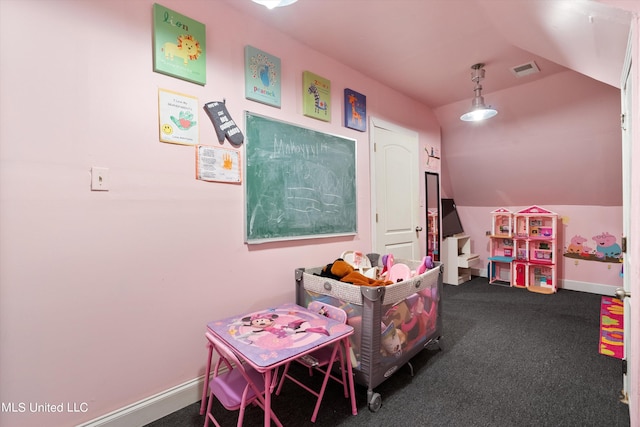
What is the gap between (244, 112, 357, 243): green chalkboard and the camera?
6.57ft

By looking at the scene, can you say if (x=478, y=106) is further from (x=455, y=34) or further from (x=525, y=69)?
(x=455, y=34)

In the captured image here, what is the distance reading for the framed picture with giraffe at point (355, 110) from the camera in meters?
2.66

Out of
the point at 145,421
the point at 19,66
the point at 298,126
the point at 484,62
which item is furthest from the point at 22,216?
the point at 484,62

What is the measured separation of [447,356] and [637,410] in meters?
1.30

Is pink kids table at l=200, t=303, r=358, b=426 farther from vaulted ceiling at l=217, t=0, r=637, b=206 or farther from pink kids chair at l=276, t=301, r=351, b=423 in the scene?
vaulted ceiling at l=217, t=0, r=637, b=206

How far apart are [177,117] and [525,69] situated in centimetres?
312

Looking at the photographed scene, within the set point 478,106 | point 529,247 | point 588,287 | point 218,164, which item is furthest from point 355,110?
point 588,287

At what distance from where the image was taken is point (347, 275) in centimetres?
196

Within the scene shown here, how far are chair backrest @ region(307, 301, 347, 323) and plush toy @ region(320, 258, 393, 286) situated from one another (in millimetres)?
209

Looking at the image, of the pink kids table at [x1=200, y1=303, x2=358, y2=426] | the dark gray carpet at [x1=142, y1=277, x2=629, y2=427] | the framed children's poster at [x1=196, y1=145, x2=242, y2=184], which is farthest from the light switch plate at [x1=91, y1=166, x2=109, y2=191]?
the dark gray carpet at [x1=142, y1=277, x2=629, y2=427]

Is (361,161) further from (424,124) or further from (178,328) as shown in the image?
(178,328)

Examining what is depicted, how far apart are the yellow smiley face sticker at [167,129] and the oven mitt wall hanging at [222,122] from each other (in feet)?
0.82

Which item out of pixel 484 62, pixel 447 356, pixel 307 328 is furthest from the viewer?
pixel 484 62

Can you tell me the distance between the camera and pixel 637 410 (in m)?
1.00
